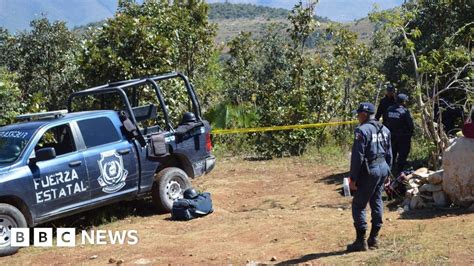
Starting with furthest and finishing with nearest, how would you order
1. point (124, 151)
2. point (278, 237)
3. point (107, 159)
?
point (124, 151), point (107, 159), point (278, 237)

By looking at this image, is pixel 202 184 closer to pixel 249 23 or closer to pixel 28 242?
pixel 28 242

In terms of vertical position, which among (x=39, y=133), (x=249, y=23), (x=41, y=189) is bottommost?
(x=41, y=189)

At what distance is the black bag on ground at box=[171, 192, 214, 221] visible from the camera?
8977 mm

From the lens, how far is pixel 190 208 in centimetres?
903

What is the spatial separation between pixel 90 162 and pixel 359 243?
3930 millimetres

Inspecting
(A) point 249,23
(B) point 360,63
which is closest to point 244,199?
(B) point 360,63

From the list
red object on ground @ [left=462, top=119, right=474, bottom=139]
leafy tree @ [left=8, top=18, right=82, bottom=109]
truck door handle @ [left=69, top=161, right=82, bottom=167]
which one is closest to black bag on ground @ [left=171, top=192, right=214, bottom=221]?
truck door handle @ [left=69, top=161, right=82, bottom=167]

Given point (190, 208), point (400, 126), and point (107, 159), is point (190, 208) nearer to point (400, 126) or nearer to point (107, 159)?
point (107, 159)

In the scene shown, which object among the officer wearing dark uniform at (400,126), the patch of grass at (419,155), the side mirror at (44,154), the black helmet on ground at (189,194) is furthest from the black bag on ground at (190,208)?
the patch of grass at (419,155)

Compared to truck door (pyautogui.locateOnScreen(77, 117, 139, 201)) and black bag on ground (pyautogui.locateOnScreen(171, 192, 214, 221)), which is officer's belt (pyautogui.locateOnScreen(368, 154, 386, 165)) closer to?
black bag on ground (pyautogui.locateOnScreen(171, 192, 214, 221))

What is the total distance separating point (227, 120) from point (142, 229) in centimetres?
923

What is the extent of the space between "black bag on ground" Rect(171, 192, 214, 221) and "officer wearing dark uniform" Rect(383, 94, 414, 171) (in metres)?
3.56

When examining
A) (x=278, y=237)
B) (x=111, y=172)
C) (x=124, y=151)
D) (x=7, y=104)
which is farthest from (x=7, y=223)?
(x=7, y=104)

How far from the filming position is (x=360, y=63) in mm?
24953
